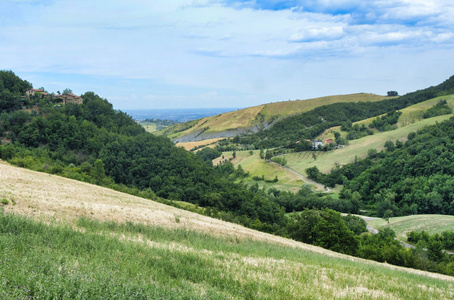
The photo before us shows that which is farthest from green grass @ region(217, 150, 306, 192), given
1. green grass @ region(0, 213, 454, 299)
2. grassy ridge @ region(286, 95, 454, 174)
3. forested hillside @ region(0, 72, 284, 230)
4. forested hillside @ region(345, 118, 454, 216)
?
green grass @ region(0, 213, 454, 299)

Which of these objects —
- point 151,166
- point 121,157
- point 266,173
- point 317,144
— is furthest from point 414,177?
point 121,157

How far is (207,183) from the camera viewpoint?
8512 centimetres

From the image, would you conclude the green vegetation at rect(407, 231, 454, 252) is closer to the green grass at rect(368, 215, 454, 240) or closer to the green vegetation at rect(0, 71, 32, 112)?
the green grass at rect(368, 215, 454, 240)

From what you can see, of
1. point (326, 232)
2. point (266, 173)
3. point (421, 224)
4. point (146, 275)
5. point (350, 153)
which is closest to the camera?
point (146, 275)

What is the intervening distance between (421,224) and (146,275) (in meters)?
77.1

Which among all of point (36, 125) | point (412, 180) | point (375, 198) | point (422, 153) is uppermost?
point (36, 125)

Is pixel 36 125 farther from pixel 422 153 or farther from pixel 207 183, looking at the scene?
pixel 422 153

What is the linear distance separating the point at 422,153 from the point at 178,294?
127421 mm

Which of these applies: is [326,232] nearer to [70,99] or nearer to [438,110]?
[70,99]

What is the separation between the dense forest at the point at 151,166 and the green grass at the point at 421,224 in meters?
9.28

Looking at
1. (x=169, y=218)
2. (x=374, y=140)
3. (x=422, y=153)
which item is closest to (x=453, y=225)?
(x=422, y=153)

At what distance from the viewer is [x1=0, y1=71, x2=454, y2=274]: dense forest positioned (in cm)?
6031

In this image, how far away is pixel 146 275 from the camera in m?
8.95

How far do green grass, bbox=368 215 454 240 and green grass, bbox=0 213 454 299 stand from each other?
60.2 meters
